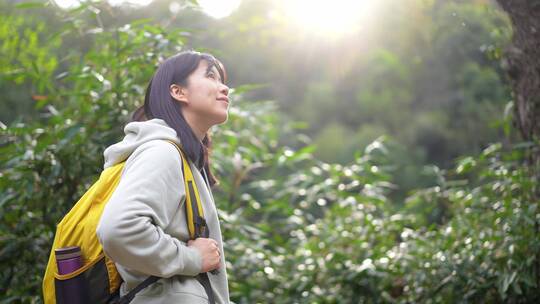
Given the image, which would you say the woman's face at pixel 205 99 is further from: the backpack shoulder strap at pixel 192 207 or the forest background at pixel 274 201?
the forest background at pixel 274 201

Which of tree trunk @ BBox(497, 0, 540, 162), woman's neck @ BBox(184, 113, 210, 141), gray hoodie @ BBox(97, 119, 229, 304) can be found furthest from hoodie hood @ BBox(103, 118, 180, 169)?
tree trunk @ BBox(497, 0, 540, 162)

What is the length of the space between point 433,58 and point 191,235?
59.1 ft

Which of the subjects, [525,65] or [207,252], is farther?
[525,65]

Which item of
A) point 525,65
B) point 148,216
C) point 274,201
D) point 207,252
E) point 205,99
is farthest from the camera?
point 274,201

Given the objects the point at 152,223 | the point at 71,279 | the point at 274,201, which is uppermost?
the point at 152,223

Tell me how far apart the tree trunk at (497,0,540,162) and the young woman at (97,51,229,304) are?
5.32 ft

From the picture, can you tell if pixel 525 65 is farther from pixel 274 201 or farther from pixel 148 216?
pixel 148 216

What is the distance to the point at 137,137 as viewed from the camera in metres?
1.57

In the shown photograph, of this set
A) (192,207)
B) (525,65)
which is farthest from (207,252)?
(525,65)

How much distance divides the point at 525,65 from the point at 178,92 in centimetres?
206

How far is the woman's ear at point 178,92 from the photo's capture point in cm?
170

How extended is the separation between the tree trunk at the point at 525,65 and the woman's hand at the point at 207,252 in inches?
75.4

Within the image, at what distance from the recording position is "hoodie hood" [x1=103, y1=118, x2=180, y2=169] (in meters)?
1.54

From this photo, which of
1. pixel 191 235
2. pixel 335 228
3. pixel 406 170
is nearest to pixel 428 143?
pixel 406 170
